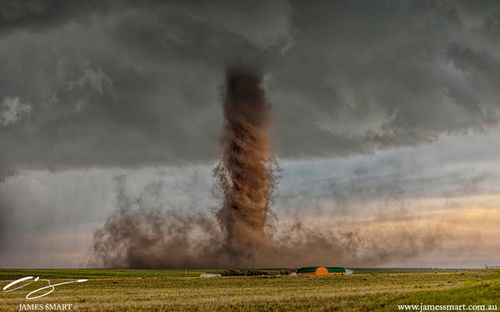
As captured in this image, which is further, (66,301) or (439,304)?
(66,301)

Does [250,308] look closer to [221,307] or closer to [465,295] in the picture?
[221,307]

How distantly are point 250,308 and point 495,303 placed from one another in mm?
17351

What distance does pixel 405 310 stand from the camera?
124 feet

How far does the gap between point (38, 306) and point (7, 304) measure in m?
4.63

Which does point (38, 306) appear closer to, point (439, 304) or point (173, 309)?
point (173, 309)

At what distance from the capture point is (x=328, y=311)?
39.5 m

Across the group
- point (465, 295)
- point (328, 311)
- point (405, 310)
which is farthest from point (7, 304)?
point (465, 295)

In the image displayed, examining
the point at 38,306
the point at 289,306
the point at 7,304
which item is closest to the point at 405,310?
the point at 289,306

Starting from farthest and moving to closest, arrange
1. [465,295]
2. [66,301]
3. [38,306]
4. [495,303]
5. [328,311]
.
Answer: [66,301] → [38,306] → [465,295] → [328,311] → [495,303]

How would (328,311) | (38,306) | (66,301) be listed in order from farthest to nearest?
(66,301), (38,306), (328,311)

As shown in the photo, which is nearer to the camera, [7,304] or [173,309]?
[173,309]

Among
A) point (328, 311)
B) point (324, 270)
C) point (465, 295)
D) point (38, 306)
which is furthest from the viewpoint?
point (324, 270)

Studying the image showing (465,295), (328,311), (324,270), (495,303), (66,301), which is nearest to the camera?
(495,303)

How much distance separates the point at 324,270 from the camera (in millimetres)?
150000
